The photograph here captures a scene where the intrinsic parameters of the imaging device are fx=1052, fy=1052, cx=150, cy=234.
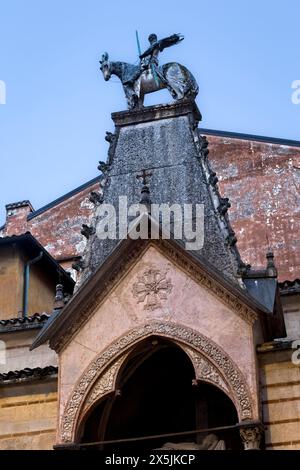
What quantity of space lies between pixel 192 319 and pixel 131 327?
0.89 metres

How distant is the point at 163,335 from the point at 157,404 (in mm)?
2066

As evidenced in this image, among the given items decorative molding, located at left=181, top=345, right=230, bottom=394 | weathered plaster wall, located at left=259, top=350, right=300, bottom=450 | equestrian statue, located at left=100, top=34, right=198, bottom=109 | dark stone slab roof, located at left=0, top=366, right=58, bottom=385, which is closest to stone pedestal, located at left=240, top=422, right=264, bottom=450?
weathered plaster wall, located at left=259, top=350, right=300, bottom=450

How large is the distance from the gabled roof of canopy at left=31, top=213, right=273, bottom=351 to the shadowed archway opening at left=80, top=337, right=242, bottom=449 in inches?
38.9

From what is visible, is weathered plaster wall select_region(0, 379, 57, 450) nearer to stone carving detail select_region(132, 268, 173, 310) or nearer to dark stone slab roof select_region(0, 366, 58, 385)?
dark stone slab roof select_region(0, 366, 58, 385)

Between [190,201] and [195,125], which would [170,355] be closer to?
[190,201]

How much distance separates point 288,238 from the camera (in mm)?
24781

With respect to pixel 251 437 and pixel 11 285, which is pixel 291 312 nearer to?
pixel 11 285

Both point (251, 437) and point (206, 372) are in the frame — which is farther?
point (206, 372)

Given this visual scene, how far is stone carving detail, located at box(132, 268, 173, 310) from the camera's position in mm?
15078

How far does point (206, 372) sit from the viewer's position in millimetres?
14336

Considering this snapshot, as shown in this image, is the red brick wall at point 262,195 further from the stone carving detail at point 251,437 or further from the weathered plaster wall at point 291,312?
the stone carving detail at point 251,437

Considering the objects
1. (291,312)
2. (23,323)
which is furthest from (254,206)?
(23,323)
